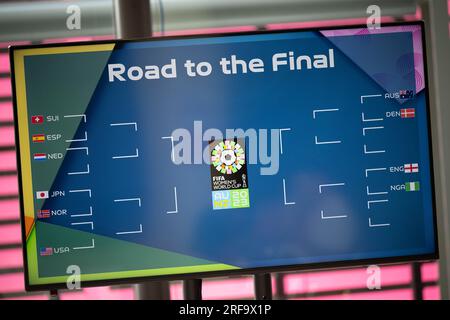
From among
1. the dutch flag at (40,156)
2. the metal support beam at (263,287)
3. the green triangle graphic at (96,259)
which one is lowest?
the metal support beam at (263,287)

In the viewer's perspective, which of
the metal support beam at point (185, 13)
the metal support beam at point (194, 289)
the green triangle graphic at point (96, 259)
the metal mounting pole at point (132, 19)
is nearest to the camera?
the green triangle graphic at point (96, 259)

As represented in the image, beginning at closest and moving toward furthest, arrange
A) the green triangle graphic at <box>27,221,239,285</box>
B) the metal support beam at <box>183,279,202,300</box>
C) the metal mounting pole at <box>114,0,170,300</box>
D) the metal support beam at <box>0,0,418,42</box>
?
the green triangle graphic at <box>27,221,239,285</box> < the metal support beam at <box>183,279,202,300</box> < the metal mounting pole at <box>114,0,170,300</box> < the metal support beam at <box>0,0,418,42</box>

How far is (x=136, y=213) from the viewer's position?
6.60 ft

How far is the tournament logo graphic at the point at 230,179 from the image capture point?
2014 mm

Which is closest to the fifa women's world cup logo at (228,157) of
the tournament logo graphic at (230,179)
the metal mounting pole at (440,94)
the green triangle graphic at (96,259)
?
the tournament logo graphic at (230,179)

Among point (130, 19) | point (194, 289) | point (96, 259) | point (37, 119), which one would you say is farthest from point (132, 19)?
point (194, 289)

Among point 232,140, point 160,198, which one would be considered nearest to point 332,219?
point 232,140

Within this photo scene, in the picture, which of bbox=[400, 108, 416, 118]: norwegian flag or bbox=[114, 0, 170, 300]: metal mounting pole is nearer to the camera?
bbox=[400, 108, 416, 118]: norwegian flag

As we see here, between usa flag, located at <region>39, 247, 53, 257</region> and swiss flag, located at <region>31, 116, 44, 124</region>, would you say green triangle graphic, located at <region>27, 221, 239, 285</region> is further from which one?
swiss flag, located at <region>31, 116, 44, 124</region>

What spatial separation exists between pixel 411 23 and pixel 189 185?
3.24 feet

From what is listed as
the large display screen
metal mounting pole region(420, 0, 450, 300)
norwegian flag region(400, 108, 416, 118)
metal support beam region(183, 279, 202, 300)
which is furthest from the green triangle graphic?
metal mounting pole region(420, 0, 450, 300)

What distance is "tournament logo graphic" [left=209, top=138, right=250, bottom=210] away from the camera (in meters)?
2.01

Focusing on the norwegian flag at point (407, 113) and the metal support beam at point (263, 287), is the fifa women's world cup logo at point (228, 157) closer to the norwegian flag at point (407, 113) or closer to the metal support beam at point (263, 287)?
the metal support beam at point (263, 287)
